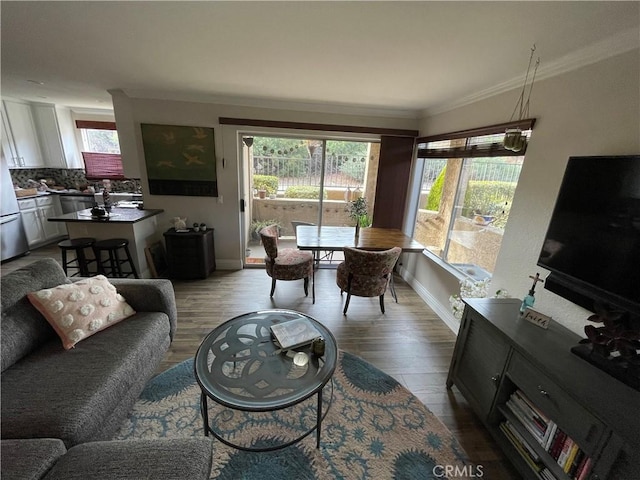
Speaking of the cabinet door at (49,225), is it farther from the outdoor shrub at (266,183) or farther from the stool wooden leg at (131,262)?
the outdoor shrub at (266,183)

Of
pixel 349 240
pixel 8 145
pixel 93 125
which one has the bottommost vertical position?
pixel 349 240

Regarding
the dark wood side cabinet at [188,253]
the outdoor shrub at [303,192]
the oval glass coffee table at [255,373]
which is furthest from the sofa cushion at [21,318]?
the outdoor shrub at [303,192]

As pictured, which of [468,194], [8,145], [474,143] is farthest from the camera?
[8,145]

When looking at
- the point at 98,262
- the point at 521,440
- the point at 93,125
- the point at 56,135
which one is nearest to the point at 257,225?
the point at 98,262

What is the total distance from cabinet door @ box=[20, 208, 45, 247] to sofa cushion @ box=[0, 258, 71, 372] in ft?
11.7

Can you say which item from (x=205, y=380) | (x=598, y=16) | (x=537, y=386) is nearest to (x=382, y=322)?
(x=537, y=386)

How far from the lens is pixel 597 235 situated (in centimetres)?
134

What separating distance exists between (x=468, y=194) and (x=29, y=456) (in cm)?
348

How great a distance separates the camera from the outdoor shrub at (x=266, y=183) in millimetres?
4255

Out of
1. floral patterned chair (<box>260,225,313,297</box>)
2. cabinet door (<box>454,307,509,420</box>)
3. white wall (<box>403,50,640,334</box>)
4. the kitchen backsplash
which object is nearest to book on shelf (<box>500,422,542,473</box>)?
cabinet door (<box>454,307,509,420</box>)

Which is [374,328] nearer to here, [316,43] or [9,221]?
[316,43]

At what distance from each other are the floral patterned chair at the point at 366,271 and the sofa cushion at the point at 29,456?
219cm

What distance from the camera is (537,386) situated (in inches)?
49.5

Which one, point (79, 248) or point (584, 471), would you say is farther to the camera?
point (79, 248)
